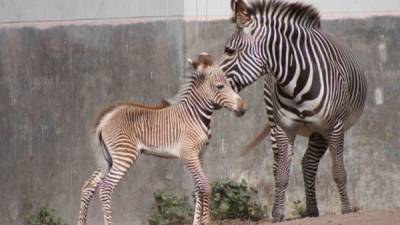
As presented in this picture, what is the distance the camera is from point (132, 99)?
11.5 metres

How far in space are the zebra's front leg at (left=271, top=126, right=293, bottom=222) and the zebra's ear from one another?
987 millimetres

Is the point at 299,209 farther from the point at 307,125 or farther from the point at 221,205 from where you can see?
the point at 307,125

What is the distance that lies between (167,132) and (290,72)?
1194 mm

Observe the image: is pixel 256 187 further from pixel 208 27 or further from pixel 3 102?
pixel 3 102

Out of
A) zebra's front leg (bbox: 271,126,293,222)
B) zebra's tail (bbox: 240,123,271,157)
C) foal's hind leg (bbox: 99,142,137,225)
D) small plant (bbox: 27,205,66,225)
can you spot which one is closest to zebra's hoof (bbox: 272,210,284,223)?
zebra's front leg (bbox: 271,126,293,222)

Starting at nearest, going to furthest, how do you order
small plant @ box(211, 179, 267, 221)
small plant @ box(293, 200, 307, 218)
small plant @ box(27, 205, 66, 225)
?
small plant @ box(27, 205, 66, 225) < small plant @ box(211, 179, 267, 221) < small plant @ box(293, 200, 307, 218)

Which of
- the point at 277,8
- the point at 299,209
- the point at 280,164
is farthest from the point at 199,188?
the point at 299,209

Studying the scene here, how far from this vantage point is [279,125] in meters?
10.4

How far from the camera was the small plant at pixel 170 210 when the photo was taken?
1128cm

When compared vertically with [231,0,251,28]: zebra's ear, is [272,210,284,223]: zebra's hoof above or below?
below

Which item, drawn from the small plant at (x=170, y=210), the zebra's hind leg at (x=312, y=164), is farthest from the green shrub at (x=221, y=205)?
the zebra's hind leg at (x=312, y=164)

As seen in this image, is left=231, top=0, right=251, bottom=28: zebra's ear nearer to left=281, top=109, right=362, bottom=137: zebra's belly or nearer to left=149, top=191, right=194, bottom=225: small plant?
left=281, top=109, right=362, bottom=137: zebra's belly

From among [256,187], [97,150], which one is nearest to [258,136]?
[256,187]

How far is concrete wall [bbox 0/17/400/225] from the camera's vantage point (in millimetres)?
11031
